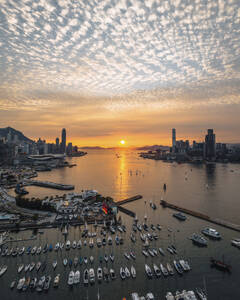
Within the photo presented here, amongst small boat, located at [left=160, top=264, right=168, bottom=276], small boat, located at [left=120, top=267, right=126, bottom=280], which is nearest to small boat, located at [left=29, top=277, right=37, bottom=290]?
small boat, located at [left=120, top=267, right=126, bottom=280]

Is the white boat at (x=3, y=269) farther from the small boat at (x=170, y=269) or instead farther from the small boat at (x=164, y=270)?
the small boat at (x=170, y=269)

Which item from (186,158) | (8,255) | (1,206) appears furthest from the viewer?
(186,158)

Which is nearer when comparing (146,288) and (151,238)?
(146,288)

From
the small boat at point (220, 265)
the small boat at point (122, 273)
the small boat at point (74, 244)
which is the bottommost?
the small boat at point (220, 265)

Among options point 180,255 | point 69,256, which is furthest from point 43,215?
point 180,255

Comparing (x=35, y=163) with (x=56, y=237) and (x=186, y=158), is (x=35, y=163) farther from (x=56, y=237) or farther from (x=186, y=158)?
(x=186, y=158)

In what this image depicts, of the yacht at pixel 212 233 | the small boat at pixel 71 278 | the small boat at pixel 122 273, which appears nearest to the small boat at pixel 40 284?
the small boat at pixel 71 278

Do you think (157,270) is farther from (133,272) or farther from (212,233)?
(212,233)

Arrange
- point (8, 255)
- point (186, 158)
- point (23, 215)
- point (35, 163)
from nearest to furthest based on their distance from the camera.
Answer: point (8, 255)
point (23, 215)
point (35, 163)
point (186, 158)

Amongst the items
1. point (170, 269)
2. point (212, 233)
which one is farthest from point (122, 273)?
point (212, 233)
